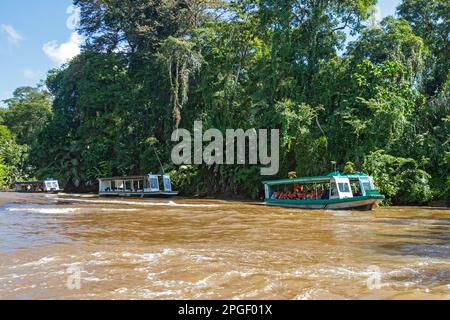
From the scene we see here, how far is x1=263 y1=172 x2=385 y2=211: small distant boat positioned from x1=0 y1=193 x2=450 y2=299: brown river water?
413cm

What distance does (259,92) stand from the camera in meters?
30.0

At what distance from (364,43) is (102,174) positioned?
990 inches

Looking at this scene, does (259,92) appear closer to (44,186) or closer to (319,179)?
(319,179)

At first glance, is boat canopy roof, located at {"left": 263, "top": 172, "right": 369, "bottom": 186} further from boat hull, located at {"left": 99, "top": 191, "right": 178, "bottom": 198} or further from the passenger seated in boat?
boat hull, located at {"left": 99, "top": 191, "right": 178, "bottom": 198}

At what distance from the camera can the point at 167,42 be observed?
33.9 m

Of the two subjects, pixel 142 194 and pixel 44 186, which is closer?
pixel 142 194

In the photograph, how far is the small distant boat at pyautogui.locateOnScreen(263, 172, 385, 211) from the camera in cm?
2058

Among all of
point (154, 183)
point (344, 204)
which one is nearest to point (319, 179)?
point (344, 204)

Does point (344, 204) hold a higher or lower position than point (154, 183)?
lower

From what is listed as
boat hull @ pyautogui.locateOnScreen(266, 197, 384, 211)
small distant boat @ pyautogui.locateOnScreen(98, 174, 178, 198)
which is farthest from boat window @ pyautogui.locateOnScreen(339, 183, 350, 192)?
small distant boat @ pyautogui.locateOnScreen(98, 174, 178, 198)

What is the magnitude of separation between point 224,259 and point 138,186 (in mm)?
25193

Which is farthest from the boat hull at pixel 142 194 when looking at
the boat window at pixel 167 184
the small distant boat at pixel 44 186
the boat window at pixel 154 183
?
the small distant boat at pixel 44 186

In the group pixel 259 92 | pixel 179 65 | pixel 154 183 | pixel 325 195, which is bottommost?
pixel 325 195
